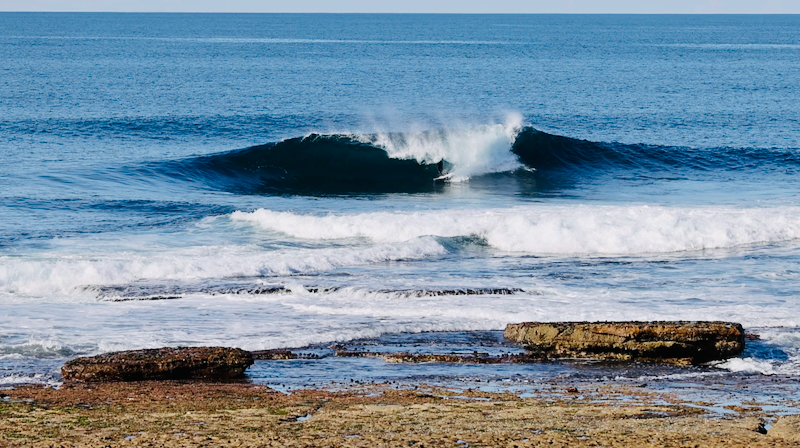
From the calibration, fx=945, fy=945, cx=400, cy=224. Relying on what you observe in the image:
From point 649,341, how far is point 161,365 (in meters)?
5.67

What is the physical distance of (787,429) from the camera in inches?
306

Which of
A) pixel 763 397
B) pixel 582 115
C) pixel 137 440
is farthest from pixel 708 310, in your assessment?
pixel 582 115

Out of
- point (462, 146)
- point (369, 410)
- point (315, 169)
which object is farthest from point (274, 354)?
point (462, 146)

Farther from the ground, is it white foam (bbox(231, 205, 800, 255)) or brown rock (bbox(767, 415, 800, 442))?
white foam (bbox(231, 205, 800, 255))

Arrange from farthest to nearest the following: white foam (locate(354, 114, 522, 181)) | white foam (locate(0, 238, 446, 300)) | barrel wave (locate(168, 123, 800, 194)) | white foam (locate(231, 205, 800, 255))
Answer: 1. white foam (locate(354, 114, 522, 181))
2. barrel wave (locate(168, 123, 800, 194))
3. white foam (locate(231, 205, 800, 255))
4. white foam (locate(0, 238, 446, 300))

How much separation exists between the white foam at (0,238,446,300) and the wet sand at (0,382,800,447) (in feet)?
22.2

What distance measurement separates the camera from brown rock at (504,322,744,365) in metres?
11.2

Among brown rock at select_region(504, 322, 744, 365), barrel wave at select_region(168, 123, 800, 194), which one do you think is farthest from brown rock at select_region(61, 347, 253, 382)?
barrel wave at select_region(168, 123, 800, 194)

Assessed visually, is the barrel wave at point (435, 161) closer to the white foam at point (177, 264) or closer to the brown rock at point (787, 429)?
the white foam at point (177, 264)

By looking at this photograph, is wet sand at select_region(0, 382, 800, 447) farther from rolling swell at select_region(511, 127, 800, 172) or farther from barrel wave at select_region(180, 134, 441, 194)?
rolling swell at select_region(511, 127, 800, 172)

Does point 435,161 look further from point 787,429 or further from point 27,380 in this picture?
point 787,429

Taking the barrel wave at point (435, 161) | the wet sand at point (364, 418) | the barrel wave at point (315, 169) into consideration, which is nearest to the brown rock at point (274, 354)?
the wet sand at point (364, 418)

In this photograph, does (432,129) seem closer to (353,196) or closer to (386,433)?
(353,196)

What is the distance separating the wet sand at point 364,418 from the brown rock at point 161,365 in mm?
275
